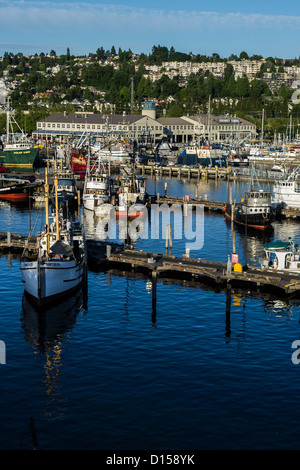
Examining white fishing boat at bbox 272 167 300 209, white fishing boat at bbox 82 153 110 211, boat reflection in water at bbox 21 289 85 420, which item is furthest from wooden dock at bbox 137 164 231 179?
boat reflection in water at bbox 21 289 85 420

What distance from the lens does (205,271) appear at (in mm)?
66000

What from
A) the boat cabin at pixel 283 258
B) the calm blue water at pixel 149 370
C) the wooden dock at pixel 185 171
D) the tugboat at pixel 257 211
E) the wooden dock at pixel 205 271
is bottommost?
the calm blue water at pixel 149 370

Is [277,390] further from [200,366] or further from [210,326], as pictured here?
[210,326]

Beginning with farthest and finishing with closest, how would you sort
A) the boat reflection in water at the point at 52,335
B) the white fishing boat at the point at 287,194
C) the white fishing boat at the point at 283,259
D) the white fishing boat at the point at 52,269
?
the white fishing boat at the point at 287,194, the white fishing boat at the point at 283,259, the white fishing boat at the point at 52,269, the boat reflection in water at the point at 52,335

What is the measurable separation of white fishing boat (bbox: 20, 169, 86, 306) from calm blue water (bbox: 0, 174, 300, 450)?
1383mm

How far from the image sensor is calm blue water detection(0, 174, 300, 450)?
39.6 m

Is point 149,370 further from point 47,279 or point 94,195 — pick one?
point 94,195

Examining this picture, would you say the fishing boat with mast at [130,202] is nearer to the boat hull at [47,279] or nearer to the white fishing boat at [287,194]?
the white fishing boat at [287,194]

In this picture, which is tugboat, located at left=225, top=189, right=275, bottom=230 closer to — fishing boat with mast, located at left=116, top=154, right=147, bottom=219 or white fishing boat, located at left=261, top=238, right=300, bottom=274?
fishing boat with mast, located at left=116, top=154, right=147, bottom=219

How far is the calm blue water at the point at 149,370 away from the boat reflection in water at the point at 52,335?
87mm

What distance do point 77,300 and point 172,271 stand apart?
40.1ft

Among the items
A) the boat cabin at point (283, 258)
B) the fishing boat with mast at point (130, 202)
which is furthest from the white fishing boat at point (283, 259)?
the fishing boat with mast at point (130, 202)

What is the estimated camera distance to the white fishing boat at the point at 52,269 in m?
60.6

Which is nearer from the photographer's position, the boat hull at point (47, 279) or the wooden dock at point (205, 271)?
the boat hull at point (47, 279)
